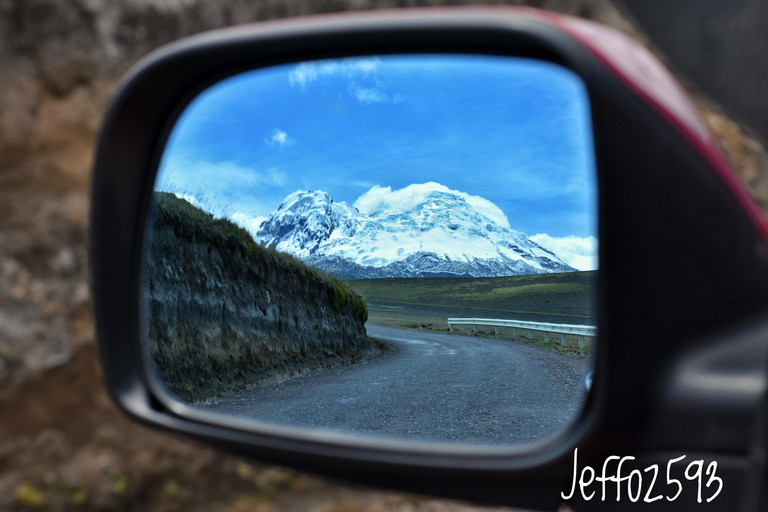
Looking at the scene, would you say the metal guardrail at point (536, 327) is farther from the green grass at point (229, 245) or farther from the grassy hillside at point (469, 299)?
the green grass at point (229, 245)

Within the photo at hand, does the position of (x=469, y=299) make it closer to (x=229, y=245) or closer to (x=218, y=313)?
(x=229, y=245)

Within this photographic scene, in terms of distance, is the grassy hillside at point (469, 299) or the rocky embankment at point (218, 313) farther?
the rocky embankment at point (218, 313)

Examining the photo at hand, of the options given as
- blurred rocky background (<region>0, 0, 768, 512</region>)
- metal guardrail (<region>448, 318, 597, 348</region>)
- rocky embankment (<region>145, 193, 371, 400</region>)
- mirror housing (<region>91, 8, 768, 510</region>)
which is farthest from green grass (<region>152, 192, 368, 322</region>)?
blurred rocky background (<region>0, 0, 768, 512</region>)

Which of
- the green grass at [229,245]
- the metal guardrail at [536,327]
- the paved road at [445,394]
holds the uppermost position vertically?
the green grass at [229,245]

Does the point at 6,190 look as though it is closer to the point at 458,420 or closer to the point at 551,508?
the point at 458,420

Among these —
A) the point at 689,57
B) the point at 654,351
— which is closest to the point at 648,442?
the point at 654,351

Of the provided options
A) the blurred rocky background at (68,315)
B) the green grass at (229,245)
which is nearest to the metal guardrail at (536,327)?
the green grass at (229,245)

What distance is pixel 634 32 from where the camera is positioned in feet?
10.8

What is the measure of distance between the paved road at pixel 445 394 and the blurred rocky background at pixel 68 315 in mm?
1733

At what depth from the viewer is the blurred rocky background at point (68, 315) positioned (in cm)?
296

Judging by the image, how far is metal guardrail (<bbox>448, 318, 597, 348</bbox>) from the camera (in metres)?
1.25

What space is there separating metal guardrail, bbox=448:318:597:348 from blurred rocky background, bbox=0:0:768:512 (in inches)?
70.0

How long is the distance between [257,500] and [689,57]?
12.1ft

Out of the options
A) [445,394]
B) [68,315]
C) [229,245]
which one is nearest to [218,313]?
[229,245]
